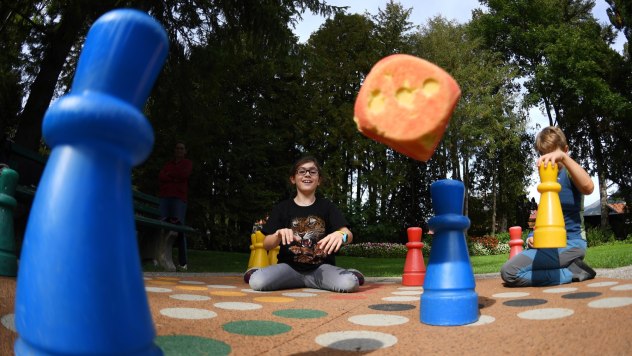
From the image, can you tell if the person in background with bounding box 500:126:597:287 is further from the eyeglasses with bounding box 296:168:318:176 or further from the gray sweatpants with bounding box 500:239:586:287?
the eyeglasses with bounding box 296:168:318:176

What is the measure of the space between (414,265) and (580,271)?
5.22ft

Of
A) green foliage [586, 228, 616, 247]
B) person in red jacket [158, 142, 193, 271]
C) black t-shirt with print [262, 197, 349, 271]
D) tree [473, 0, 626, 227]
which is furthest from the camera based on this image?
tree [473, 0, 626, 227]

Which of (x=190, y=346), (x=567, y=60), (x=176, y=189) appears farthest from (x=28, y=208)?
(x=567, y=60)

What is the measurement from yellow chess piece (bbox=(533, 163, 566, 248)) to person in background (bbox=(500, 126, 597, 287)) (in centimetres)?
46

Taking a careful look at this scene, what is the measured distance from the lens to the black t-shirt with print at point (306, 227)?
12.1 ft

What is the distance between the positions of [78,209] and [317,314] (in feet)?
4.97

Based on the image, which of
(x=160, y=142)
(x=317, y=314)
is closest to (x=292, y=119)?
(x=160, y=142)

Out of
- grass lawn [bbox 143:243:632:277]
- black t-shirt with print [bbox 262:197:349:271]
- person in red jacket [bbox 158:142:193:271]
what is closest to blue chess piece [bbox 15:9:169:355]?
black t-shirt with print [bbox 262:197:349:271]

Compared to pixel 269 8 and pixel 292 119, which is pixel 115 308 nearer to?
pixel 269 8

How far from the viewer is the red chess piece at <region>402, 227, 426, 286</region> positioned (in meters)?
4.17

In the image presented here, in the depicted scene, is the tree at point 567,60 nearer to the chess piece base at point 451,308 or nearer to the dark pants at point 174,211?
the dark pants at point 174,211

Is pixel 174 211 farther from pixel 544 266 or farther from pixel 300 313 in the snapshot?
pixel 544 266

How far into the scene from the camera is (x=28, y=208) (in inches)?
187

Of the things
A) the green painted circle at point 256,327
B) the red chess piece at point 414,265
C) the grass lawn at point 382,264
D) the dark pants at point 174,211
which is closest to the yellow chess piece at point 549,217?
the green painted circle at point 256,327
